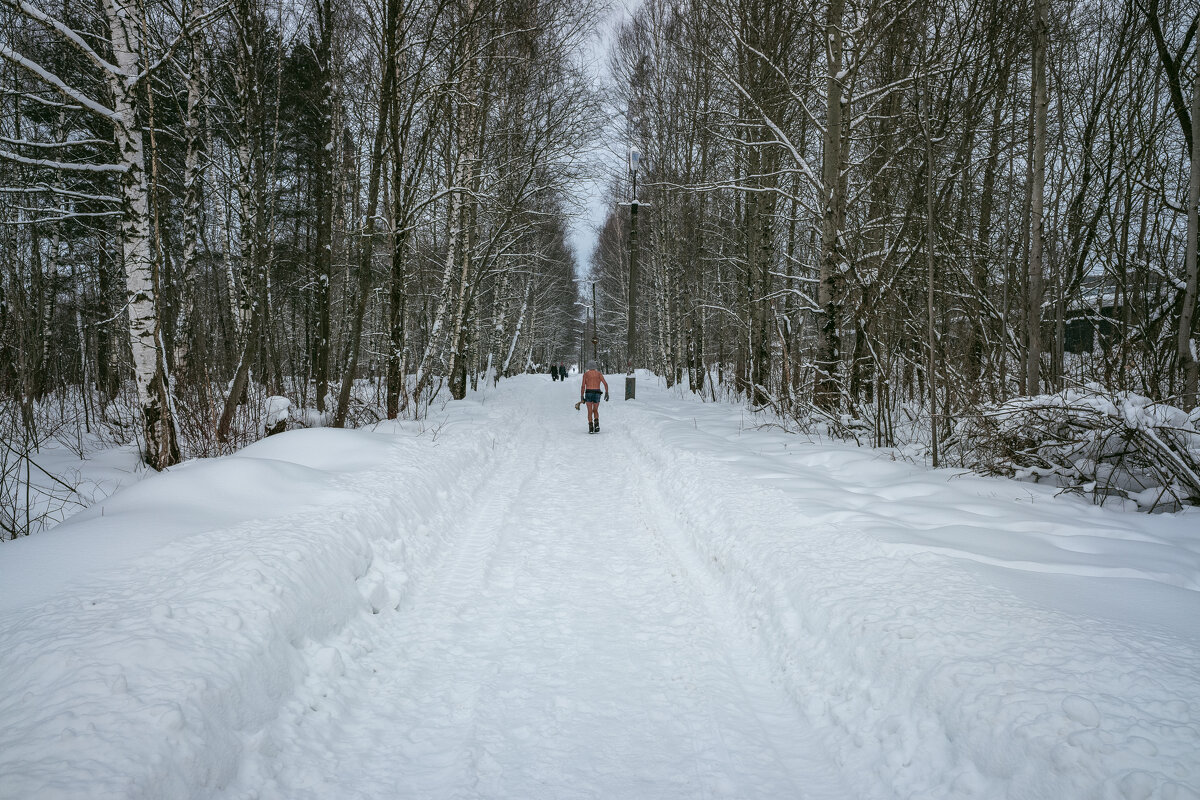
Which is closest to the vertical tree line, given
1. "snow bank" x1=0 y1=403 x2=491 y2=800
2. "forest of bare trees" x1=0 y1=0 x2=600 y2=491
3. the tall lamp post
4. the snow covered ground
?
the snow covered ground

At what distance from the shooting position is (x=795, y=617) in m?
3.38

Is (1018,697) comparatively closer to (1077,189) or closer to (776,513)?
(776,513)

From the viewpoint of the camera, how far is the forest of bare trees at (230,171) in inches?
239

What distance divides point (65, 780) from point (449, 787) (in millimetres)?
1315

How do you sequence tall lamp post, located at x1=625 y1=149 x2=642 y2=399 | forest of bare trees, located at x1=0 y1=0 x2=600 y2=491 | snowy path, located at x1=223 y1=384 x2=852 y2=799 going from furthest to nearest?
tall lamp post, located at x1=625 y1=149 x2=642 y2=399, forest of bare trees, located at x1=0 y1=0 x2=600 y2=491, snowy path, located at x1=223 y1=384 x2=852 y2=799

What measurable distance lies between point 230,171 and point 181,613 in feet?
40.1

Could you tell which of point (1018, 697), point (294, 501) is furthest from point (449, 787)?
point (294, 501)

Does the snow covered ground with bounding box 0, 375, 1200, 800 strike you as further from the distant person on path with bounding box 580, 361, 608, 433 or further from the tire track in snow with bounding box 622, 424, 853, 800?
the distant person on path with bounding box 580, 361, 608, 433

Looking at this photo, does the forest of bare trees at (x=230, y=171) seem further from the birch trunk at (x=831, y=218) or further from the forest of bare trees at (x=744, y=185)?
the birch trunk at (x=831, y=218)

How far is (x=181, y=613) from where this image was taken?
2738 millimetres

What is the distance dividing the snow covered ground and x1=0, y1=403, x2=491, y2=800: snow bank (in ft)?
0.05

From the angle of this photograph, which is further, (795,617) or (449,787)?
(795,617)

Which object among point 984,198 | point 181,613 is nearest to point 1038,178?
point 984,198

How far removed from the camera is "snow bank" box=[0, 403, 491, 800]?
1.96 m
